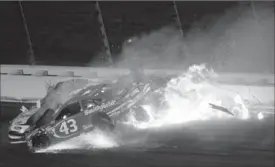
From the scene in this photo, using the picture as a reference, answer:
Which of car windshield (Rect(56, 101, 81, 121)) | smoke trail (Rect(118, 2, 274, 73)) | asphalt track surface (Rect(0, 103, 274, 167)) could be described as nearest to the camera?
asphalt track surface (Rect(0, 103, 274, 167))

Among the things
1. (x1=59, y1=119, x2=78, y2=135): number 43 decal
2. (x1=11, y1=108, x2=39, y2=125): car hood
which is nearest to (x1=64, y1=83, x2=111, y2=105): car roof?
(x1=59, y1=119, x2=78, y2=135): number 43 decal

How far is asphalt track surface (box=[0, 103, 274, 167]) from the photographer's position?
9984 mm

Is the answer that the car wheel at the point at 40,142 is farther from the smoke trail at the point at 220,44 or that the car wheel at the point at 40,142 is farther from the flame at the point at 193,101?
the smoke trail at the point at 220,44

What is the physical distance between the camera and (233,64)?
675 inches

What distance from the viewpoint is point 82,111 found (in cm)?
1193

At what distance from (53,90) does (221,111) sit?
5.06 metres

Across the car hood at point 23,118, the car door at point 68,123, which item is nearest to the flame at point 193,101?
the car door at point 68,123

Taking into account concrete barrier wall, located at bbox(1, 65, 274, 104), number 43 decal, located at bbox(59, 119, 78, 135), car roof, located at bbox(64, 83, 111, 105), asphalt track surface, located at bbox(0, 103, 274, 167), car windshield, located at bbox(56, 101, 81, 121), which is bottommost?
asphalt track surface, located at bbox(0, 103, 274, 167)

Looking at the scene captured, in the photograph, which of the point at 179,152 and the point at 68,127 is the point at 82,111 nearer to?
the point at 68,127

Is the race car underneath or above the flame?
underneath

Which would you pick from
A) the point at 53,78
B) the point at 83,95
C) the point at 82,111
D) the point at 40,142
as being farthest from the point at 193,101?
the point at 40,142

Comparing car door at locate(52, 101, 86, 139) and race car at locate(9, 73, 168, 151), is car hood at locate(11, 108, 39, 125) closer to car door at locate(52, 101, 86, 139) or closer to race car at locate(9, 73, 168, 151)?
race car at locate(9, 73, 168, 151)

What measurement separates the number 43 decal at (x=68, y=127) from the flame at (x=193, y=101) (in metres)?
2.94

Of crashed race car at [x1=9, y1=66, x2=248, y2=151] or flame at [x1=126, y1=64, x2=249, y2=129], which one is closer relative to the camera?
crashed race car at [x1=9, y1=66, x2=248, y2=151]
